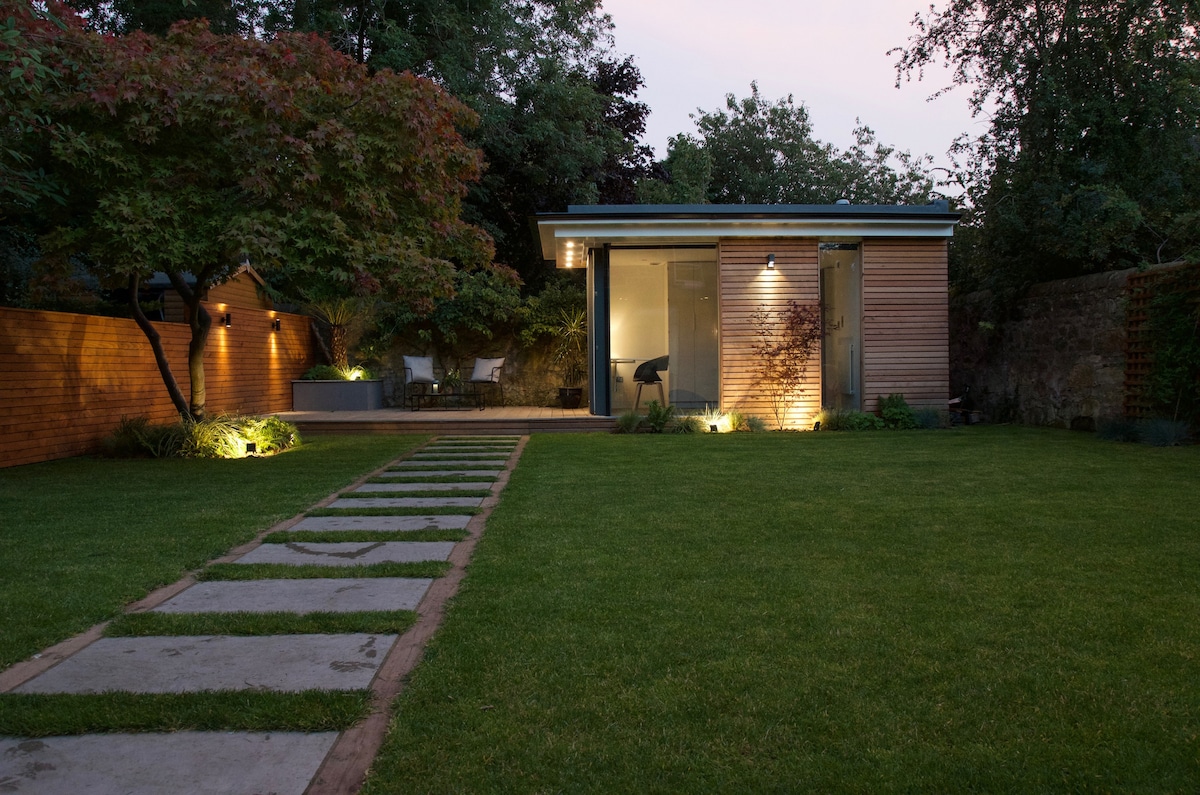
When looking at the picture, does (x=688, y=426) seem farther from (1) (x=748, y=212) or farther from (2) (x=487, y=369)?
(2) (x=487, y=369)

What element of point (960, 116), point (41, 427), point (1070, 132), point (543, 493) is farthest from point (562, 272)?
point (543, 493)

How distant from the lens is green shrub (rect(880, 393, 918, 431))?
11.0 metres

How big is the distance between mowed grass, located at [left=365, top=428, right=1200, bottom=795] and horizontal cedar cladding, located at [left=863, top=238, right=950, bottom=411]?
5.98m

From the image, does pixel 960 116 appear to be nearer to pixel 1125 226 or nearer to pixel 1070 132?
pixel 1070 132

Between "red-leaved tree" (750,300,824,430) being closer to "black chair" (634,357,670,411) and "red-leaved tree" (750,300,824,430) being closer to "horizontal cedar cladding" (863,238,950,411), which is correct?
"horizontal cedar cladding" (863,238,950,411)

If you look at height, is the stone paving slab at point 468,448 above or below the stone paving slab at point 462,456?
above

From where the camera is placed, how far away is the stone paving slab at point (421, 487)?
6345 millimetres

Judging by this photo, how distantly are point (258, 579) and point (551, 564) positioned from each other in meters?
1.30

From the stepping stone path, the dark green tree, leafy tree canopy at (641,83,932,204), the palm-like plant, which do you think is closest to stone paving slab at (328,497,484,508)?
the stepping stone path

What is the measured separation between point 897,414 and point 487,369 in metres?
6.68

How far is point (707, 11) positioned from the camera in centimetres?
1834

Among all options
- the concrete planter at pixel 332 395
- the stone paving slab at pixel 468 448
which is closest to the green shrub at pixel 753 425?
the stone paving slab at pixel 468 448

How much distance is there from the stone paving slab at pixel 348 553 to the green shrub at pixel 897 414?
8.16 meters

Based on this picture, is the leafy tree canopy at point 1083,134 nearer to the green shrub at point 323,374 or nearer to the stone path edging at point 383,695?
the stone path edging at point 383,695
